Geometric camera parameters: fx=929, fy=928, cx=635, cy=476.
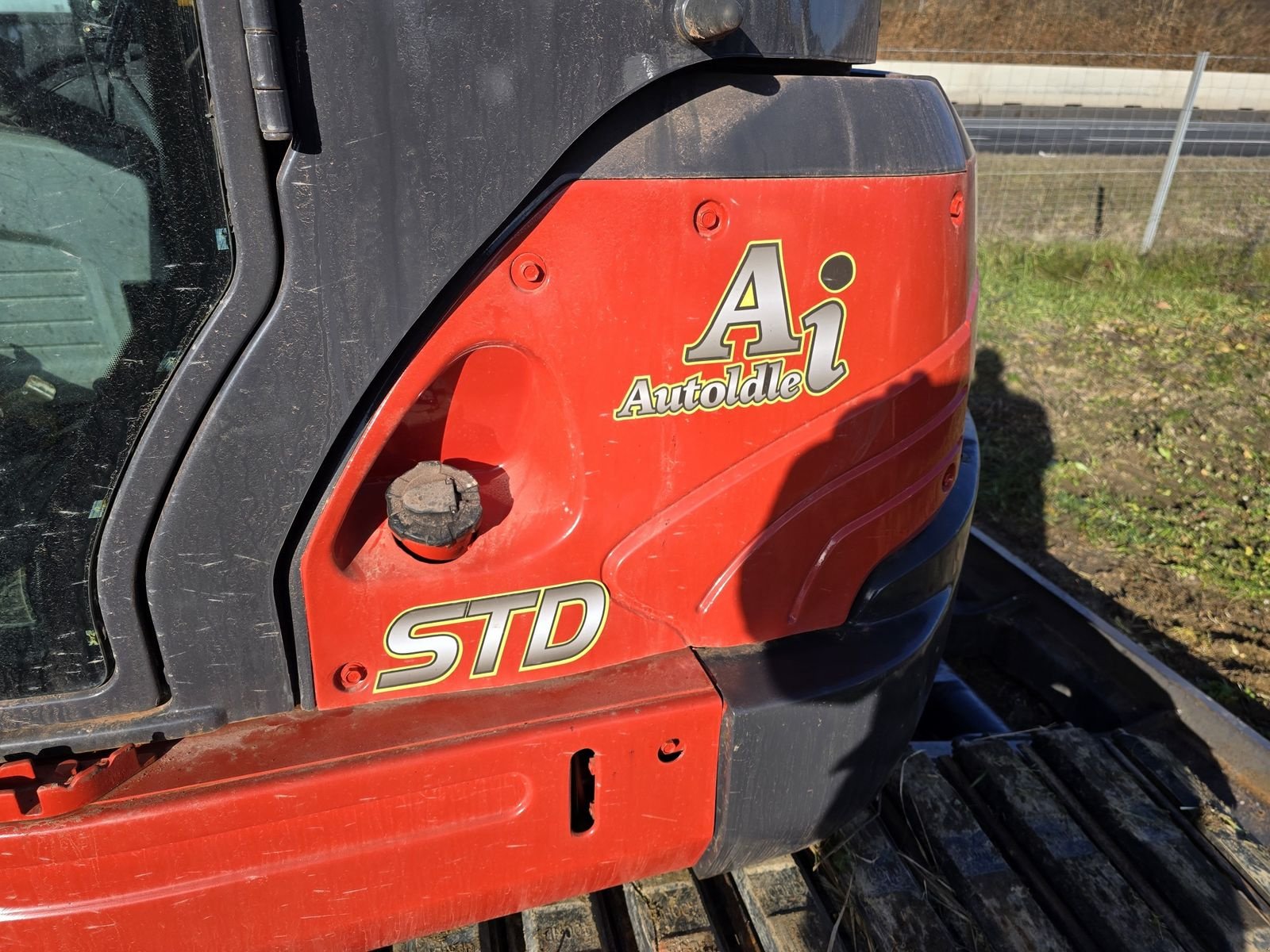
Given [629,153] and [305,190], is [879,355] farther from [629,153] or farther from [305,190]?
[305,190]

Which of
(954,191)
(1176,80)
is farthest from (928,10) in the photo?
(954,191)

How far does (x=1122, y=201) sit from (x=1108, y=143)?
16.3ft

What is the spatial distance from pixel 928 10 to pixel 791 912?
934 inches

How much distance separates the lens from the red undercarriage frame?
4.81 ft

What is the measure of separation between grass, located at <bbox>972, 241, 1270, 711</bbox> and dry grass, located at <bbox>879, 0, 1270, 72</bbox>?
1650 centimetres

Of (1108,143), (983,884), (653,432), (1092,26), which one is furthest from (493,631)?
(1092,26)

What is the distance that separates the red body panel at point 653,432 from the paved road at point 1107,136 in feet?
35.0

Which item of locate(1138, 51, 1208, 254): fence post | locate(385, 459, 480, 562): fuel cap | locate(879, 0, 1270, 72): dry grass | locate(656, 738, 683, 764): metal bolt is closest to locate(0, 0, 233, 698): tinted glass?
locate(385, 459, 480, 562): fuel cap

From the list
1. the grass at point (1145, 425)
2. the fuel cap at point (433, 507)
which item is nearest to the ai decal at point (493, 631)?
the fuel cap at point (433, 507)

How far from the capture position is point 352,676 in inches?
63.6

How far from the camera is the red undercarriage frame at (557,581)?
4.81 feet

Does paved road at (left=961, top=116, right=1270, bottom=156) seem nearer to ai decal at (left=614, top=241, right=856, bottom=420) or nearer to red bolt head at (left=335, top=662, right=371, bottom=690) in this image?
ai decal at (left=614, top=241, right=856, bottom=420)

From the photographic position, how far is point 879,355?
5.76 feet

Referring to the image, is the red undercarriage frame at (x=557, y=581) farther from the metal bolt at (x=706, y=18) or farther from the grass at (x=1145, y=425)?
the grass at (x=1145, y=425)
